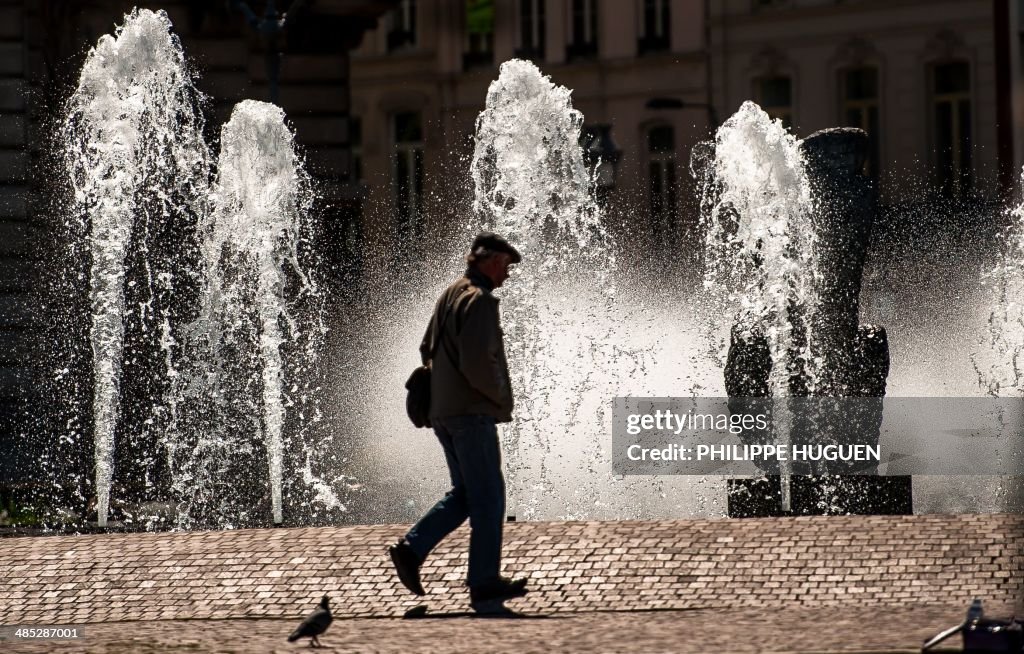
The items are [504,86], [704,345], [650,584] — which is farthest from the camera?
[704,345]

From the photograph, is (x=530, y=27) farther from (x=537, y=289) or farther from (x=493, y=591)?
(x=493, y=591)

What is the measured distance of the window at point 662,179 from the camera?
29.2 m

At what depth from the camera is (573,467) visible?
1229cm

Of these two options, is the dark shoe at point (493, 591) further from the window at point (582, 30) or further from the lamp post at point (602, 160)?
the window at point (582, 30)

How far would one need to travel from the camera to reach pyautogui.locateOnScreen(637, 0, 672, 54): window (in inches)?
1273

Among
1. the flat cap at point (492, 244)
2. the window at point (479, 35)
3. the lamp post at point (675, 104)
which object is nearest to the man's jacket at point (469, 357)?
the flat cap at point (492, 244)

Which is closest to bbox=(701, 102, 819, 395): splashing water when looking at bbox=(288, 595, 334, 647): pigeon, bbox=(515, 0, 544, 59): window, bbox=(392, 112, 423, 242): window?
bbox=(288, 595, 334, 647): pigeon

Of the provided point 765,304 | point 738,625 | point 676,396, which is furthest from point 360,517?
point 738,625

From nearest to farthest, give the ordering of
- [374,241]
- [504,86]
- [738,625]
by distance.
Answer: [738,625], [504,86], [374,241]

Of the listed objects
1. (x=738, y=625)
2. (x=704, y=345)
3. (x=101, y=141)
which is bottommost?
(x=738, y=625)

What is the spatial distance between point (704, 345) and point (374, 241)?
1204cm

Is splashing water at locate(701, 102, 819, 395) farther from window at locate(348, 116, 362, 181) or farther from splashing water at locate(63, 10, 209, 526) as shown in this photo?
window at locate(348, 116, 362, 181)

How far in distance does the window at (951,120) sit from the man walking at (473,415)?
21002 mm

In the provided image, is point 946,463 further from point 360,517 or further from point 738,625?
point 738,625
